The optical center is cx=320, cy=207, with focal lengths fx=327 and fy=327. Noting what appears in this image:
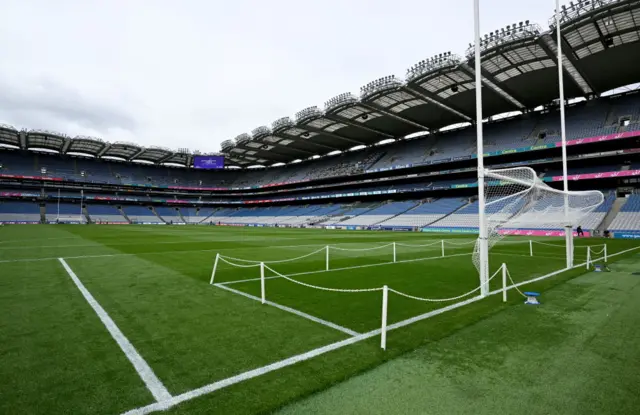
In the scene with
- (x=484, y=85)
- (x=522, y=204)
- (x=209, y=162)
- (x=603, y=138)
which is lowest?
(x=522, y=204)

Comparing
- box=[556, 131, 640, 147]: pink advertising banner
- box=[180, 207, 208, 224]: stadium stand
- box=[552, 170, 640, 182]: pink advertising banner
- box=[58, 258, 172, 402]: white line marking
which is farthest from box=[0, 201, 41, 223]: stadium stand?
box=[556, 131, 640, 147]: pink advertising banner

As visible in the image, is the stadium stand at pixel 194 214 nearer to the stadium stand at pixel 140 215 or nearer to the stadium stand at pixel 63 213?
the stadium stand at pixel 140 215

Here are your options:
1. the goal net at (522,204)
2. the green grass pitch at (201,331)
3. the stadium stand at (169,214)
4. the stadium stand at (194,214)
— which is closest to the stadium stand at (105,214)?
the stadium stand at (169,214)

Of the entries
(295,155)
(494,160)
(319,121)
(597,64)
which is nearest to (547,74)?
(597,64)

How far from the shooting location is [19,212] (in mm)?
63656

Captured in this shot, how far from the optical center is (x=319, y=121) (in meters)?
48.5

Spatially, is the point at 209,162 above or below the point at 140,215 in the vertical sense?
above

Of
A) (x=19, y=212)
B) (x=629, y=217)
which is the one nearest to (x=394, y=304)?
(x=629, y=217)

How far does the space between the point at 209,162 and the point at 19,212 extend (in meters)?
36.9

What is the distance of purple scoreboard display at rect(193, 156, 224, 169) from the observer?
7588 centimetres

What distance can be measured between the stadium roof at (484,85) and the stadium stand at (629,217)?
12.8 m

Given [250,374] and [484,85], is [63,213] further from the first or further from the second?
[250,374]

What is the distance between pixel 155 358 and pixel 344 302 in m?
4.27

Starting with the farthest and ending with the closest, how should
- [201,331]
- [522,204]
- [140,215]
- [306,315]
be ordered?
[140,215]
[522,204]
[306,315]
[201,331]
